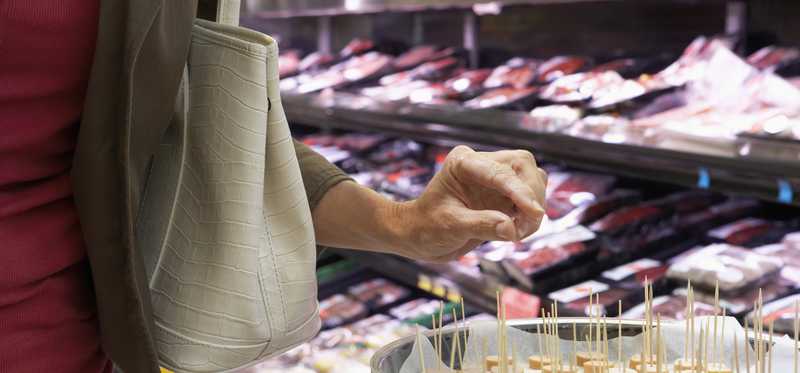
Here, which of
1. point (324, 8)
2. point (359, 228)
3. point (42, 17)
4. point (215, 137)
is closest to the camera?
point (42, 17)

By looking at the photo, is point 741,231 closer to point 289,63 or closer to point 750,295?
point 750,295

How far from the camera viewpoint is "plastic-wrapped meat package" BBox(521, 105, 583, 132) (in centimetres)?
214

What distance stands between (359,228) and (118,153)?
33 centimetres

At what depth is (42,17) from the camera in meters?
0.88

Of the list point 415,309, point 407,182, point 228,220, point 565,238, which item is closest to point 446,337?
point 228,220

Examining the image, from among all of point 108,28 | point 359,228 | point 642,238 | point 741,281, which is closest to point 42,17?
point 108,28

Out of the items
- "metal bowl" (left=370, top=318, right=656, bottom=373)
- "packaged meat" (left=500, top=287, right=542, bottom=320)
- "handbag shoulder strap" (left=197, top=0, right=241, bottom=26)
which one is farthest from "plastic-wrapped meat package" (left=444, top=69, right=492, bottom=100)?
"metal bowl" (left=370, top=318, right=656, bottom=373)

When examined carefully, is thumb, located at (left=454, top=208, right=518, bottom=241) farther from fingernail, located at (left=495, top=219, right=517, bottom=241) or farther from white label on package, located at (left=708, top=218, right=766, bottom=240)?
white label on package, located at (left=708, top=218, right=766, bottom=240)

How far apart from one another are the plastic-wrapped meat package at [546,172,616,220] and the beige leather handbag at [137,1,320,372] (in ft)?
5.14

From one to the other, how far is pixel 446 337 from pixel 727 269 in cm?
121

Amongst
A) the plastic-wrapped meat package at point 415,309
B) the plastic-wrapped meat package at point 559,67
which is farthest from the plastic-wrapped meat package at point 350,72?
the plastic-wrapped meat package at point 415,309

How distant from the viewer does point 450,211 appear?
3.35 ft

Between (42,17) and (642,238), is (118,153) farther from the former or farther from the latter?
(642,238)

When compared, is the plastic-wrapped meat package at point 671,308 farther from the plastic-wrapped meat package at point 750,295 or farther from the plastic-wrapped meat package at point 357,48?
the plastic-wrapped meat package at point 357,48
